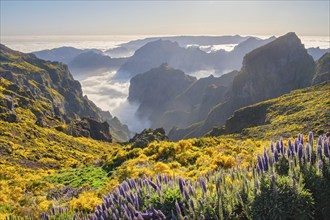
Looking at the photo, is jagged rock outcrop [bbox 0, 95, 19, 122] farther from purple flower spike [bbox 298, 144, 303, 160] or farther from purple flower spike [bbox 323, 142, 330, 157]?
purple flower spike [bbox 323, 142, 330, 157]

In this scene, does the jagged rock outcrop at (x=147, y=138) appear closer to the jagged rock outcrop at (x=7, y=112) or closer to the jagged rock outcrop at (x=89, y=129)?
the jagged rock outcrop at (x=7, y=112)

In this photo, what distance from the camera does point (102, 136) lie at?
12925 cm

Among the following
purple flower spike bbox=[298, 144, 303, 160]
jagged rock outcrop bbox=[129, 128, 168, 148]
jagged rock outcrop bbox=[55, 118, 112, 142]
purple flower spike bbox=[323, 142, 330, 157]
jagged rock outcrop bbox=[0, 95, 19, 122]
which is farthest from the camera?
jagged rock outcrop bbox=[55, 118, 112, 142]

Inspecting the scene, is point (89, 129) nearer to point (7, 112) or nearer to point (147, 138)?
point (7, 112)

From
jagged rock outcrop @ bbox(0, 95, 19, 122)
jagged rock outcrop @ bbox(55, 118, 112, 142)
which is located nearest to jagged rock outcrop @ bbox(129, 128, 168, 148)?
jagged rock outcrop @ bbox(0, 95, 19, 122)

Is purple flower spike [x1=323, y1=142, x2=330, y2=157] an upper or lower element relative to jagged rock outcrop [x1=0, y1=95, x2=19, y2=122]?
upper

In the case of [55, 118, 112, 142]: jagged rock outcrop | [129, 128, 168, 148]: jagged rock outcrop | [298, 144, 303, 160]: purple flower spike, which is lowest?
[55, 118, 112, 142]: jagged rock outcrop

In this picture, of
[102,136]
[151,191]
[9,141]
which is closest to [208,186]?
[151,191]

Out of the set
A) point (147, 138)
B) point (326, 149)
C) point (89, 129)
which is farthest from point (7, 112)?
point (326, 149)

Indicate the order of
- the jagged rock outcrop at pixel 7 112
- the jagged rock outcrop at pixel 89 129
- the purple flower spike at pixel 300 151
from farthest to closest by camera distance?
the jagged rock outcrop at pixel 89 129 → the jagged rock outcrop at pixel 7 112 → the purple flower spike at pixel 300 151

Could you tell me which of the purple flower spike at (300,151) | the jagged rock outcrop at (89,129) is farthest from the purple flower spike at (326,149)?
the jagged rock outcrop at (89,129)

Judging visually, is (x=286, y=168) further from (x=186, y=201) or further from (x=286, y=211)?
(x=186, y=201)

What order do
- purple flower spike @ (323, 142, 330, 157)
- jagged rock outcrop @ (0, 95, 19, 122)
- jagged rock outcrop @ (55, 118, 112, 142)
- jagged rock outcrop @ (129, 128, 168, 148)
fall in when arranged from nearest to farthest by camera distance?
purple flower spike @ (323, 142, 330, 157) < jagged rock outcrop @ (129, 128, 168, 148) < jagged rock outcrop @ (0, 95, 19, 122) < jagged rock outcrop @ (55, 118, 112, 142)

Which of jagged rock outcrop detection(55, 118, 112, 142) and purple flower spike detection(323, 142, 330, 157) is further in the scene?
jagged rock outcrop detection(55, 118, 112, 142)
